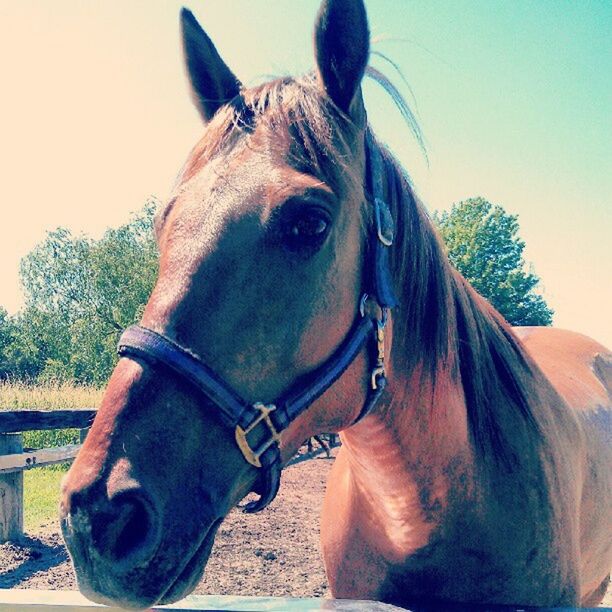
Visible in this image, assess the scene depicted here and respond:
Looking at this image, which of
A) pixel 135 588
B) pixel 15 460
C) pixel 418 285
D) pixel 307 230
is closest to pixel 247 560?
pixel 15 460

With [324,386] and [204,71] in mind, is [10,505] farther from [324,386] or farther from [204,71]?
[324,386]

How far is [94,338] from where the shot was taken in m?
35.8

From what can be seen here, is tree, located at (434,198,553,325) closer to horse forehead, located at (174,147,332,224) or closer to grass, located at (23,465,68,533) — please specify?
grass, located at (23,465,68,533)

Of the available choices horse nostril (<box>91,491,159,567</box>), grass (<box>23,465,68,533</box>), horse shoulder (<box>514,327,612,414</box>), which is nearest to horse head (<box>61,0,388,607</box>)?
horse nostril (<box>91,491,159,567</box>)

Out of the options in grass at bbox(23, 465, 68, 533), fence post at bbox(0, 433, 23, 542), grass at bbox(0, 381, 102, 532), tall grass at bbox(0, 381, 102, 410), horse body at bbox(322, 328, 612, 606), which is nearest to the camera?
horse body at bbox(322, 328, 612, 606)

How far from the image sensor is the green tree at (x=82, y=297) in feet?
106

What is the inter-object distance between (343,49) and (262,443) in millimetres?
1225

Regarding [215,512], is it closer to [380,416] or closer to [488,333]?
[380,416]

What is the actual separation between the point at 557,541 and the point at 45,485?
390 inches

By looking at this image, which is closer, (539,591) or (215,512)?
(215,512)

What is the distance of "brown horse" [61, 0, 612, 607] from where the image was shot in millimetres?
1293

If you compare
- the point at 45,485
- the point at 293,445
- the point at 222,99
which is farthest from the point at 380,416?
the point at 45,485

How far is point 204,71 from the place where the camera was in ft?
7.13

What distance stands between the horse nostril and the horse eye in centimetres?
74
